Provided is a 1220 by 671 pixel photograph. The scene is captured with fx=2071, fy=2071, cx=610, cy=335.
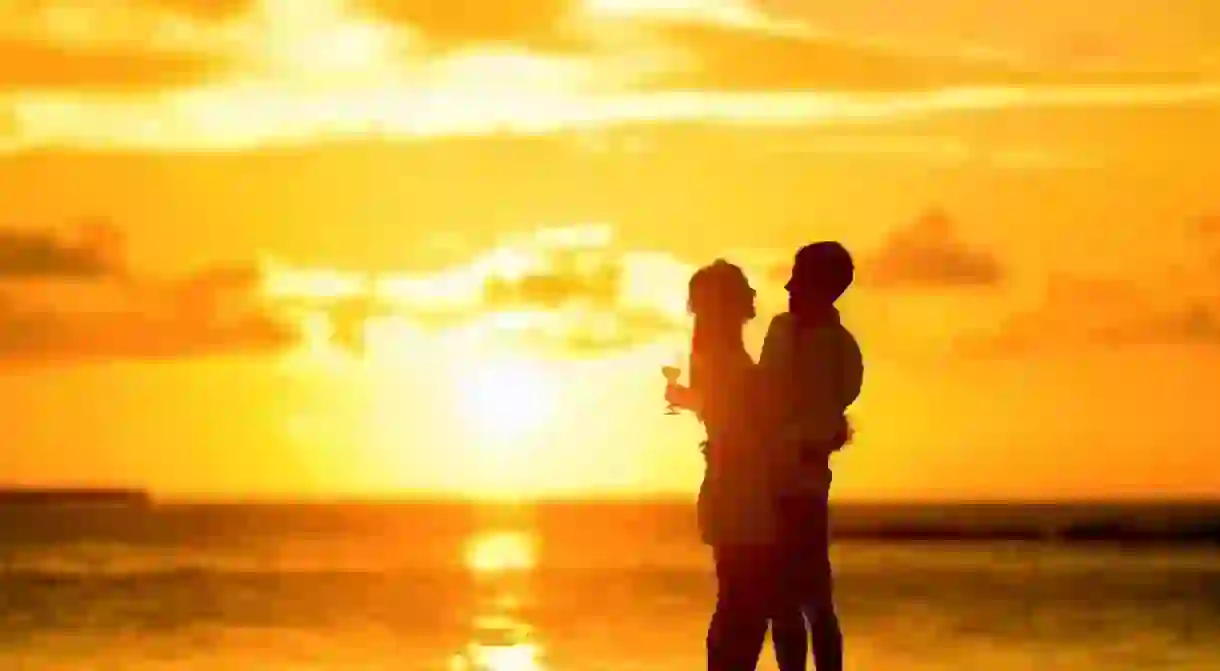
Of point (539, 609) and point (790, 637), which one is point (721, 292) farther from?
point (539, 609)

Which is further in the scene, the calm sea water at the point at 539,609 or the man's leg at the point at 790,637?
the calm sea water at the point at 539,609

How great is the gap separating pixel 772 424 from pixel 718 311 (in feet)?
1.71

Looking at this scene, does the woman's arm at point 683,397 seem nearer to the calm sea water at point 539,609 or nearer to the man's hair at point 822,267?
the man's hair at point 822,267

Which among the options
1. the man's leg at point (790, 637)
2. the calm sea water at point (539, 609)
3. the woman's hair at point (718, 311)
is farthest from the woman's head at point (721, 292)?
the calm sea water at point (539, 609)

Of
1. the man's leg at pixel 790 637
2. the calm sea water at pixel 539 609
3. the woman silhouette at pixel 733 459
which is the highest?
the calm sea water at pixel 539 609

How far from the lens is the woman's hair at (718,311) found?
28.3 feet

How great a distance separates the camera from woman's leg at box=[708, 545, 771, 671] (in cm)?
861

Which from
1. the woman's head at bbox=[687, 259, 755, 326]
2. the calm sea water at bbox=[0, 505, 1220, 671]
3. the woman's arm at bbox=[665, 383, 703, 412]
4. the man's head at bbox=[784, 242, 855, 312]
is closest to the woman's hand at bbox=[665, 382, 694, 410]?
the woman's arm at bbox=[665, 383, 703, 412]

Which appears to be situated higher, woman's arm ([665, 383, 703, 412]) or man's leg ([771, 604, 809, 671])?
woman's arm ([665, 383, 703, 412])

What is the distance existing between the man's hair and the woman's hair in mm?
244

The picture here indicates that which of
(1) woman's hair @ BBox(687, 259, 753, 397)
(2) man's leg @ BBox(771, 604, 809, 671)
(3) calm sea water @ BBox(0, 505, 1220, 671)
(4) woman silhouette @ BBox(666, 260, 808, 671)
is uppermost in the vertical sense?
(3) calm sea water @ BBox(0, 505, 1220, 671)

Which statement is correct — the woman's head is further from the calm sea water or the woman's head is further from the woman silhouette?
the calm sea water

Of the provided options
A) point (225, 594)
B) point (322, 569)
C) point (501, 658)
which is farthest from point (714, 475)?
point (322, 569)

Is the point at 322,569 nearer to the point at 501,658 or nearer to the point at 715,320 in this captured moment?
the point at 501,658
